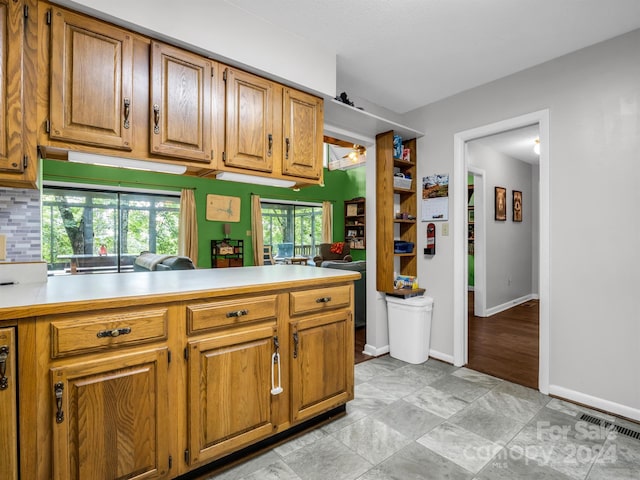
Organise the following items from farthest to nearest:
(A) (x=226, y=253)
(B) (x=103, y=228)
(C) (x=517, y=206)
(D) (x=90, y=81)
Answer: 1. (A) (x=226, y=253)
2. (B) (x=103, y=228)
3. (C) (x=517, y=206)
4. (D) (x=90, y=81)

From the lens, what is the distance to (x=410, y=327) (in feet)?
10.0

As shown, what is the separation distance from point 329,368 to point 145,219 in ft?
18.6

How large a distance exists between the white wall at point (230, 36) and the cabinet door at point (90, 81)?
9cm

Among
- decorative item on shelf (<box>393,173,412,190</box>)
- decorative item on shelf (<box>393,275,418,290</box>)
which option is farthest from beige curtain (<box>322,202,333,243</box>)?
decorative item on shelf (<box>393,275,418,290</box>)

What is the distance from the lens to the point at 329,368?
2.03 metres

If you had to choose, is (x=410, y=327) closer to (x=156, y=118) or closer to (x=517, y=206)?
(x=156, y=118)

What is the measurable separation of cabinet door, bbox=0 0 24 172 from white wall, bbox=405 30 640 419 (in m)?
3.17

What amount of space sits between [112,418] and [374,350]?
95.9 inches

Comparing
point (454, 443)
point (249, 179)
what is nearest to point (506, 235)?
point (454, 443)

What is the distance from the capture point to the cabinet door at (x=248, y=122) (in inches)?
78.7

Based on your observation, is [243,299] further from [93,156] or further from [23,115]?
[23,115]

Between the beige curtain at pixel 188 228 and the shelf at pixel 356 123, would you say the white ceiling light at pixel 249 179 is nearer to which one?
the shelf at pixel 356 123

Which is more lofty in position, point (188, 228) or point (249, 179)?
point (249, 179)

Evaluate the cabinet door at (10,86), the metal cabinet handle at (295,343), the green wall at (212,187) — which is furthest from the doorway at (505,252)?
the green wall at (212,187)
